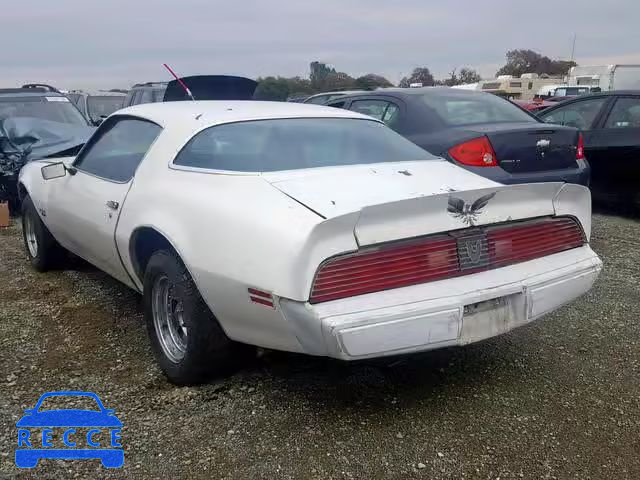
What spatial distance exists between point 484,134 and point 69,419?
3.77m

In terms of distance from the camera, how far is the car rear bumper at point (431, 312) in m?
2.48

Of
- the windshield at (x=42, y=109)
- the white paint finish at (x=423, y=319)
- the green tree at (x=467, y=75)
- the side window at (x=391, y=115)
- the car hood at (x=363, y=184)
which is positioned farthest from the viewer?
the green tree at (x=467, y=75)

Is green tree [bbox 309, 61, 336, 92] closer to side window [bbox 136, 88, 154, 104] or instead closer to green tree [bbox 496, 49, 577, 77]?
side window [bbox 136, 88, 154, 104]

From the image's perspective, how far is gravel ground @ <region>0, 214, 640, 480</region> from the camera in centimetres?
254

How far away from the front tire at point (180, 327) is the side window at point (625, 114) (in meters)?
5.66

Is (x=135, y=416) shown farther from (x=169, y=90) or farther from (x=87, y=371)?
(x=169, y=90)

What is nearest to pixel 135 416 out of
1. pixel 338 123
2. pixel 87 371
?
pixel 87 371

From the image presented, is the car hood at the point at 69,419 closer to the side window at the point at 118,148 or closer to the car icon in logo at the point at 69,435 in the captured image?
the car icon in logo at the point at 69,435

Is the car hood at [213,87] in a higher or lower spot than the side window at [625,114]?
higher

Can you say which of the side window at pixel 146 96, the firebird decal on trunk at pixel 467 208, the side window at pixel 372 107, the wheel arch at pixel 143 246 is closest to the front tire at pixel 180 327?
the wheel arch at pixel 143 246

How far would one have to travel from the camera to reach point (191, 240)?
9.70 feet

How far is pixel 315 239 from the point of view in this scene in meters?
2.50

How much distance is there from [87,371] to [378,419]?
5.27 ft

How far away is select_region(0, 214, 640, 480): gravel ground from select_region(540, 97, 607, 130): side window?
382 centimetres
